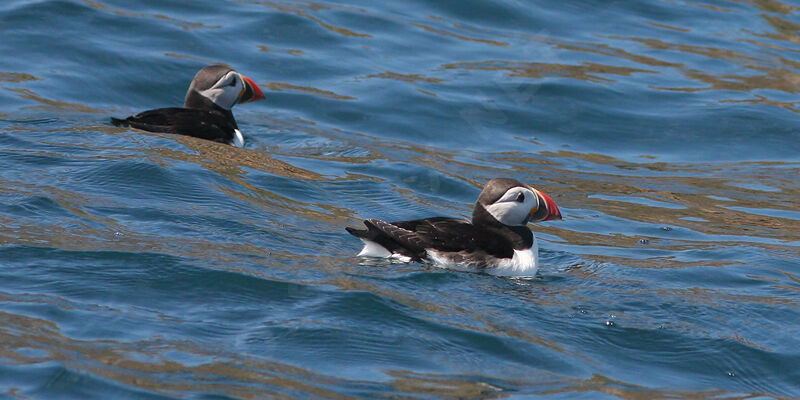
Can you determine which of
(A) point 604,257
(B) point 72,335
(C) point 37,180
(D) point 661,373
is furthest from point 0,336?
(A) point 604,257

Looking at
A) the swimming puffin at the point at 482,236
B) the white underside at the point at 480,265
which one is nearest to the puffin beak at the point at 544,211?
the swimming puffin at the point at 482,236

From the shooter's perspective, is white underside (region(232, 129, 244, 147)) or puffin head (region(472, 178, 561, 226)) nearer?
puffin head (region(472, 178, 561, 226))

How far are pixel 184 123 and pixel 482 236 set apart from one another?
3.14 metres

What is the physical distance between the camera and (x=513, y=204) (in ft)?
22.4

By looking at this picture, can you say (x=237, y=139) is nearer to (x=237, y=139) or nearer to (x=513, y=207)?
(x=237, y=139)

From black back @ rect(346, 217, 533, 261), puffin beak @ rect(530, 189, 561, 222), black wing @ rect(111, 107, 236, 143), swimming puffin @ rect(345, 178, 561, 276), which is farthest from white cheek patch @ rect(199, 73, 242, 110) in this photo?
puffin beak @ rect(530, 189, 561, 222)

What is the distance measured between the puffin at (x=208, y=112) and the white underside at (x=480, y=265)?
2.72m

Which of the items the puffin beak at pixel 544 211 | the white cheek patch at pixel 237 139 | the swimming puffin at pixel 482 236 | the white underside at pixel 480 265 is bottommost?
the white cheek patch at pixel 237 139

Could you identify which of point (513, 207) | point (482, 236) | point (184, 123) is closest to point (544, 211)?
point (513, 207)

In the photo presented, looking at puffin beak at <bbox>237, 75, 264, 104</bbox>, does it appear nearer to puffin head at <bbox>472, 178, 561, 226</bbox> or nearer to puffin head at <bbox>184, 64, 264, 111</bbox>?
puffin head at <bbox>184, 64, 264, 111</bbox>

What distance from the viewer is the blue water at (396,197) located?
16.9 ft

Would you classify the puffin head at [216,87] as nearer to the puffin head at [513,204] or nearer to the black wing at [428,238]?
the puffin head at [513,204]

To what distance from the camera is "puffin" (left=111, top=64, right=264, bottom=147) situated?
8.72m

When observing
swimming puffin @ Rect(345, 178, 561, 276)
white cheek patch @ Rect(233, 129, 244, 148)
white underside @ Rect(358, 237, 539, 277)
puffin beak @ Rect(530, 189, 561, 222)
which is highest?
puffin beak @ Rect(530, 189, 561, 222)
